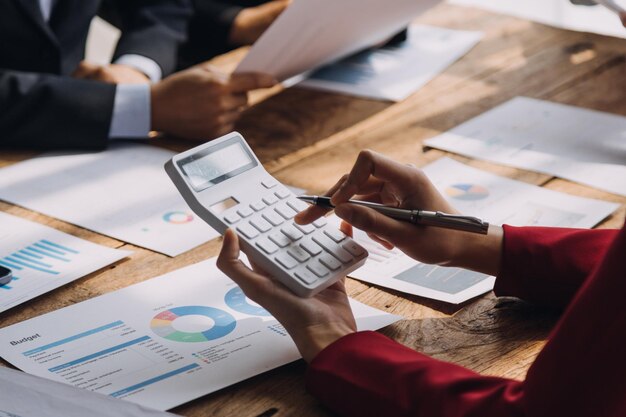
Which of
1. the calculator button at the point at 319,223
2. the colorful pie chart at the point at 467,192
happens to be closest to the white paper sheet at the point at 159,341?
the calculator button at the point at 319,223

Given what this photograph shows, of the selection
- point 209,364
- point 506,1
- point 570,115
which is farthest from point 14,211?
point 506,1

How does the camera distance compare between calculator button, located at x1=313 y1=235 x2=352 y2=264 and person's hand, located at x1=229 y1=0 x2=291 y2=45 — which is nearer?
calculator button, located at x1=313 y1=235 x2=352 y2=264

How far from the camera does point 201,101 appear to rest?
149cm

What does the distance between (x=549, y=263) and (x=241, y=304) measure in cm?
34

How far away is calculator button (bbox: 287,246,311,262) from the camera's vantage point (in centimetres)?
90

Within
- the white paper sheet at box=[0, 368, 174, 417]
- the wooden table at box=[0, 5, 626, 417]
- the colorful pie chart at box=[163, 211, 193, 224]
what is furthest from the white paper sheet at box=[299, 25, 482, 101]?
Result: the white paper sheet at box=[0, 368, 174, 417]

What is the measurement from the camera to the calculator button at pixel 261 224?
3.01ft

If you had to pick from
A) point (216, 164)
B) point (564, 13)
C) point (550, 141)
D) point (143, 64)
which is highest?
point (216, 164)

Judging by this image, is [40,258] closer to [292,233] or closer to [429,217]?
[292,233]

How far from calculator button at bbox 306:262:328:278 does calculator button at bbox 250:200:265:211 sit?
9cm

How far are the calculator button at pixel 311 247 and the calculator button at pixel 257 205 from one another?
61 mm

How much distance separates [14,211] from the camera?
1.23 m

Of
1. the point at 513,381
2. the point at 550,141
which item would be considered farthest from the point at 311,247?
the point at 550,141

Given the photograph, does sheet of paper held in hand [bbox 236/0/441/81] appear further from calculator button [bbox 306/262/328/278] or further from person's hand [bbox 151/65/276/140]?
calculator button [bbox 306/262/328/278]
